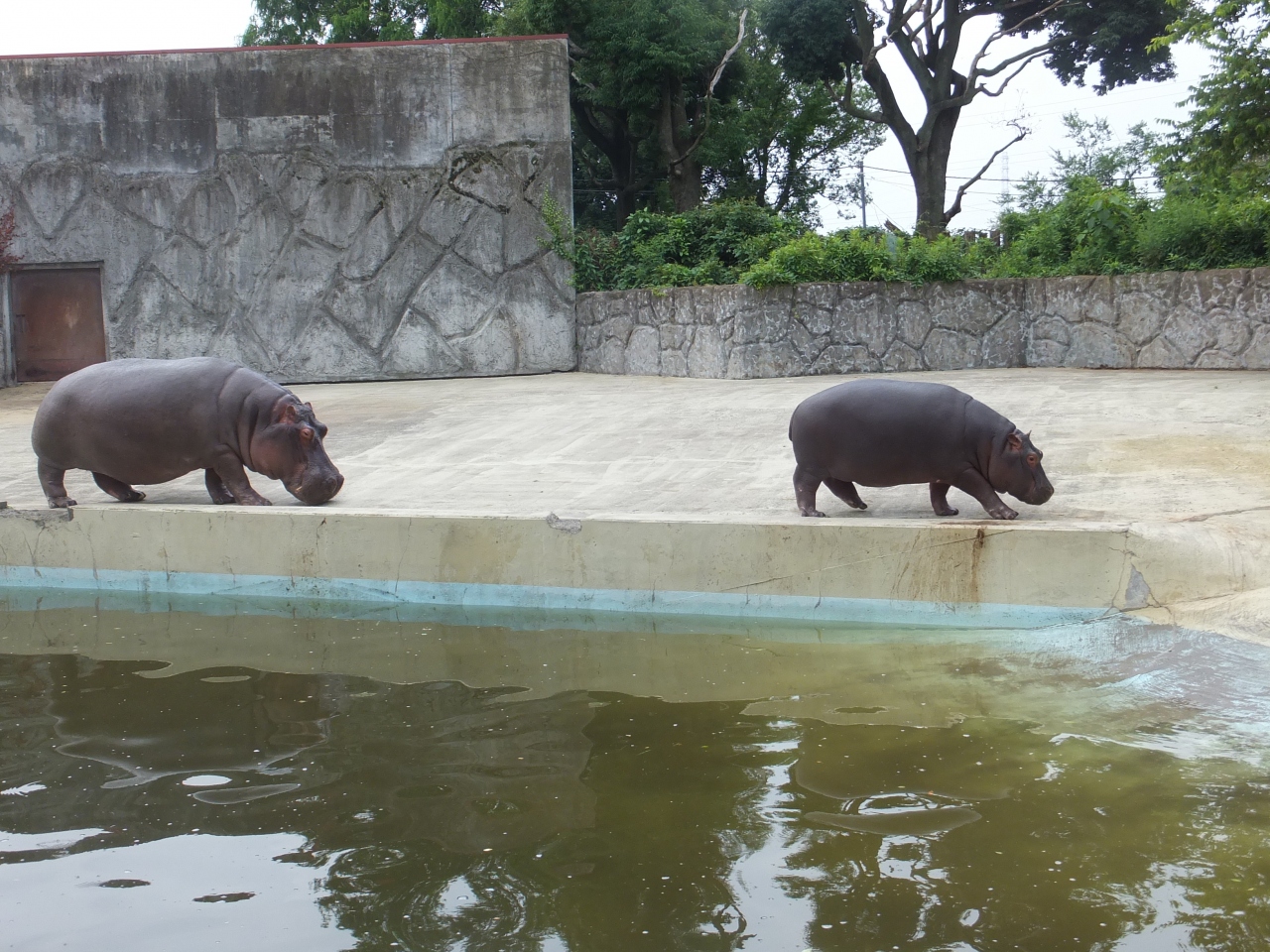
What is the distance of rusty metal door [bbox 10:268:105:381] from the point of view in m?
14.3

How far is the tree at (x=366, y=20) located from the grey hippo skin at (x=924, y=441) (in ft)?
55.9

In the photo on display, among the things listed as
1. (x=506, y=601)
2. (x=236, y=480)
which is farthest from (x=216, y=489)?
(x=506, y=601)

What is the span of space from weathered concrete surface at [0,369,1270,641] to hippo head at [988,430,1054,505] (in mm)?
144

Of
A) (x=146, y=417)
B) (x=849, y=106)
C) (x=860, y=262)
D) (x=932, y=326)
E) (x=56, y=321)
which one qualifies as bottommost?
(x=146, y=417)

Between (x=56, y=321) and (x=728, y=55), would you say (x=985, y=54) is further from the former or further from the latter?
(x=56, y=321)

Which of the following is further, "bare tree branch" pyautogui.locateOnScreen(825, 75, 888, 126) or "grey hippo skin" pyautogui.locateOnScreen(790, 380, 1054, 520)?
"bare tree branch" pyautogui.locateOnScreen(825, 75, 888, 126)

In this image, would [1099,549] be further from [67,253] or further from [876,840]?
[67,253]

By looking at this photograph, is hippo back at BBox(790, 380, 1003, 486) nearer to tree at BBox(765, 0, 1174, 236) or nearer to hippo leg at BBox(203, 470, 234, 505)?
hippo leg at BBox(203, 470, 234, 505)

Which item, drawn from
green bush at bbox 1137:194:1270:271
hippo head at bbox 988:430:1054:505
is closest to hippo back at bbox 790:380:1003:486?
hippo head at bbox 988:430:1054:505

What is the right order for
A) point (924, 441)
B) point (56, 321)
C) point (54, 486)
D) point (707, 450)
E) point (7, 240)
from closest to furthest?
point (924, 441) < point (54, 486) < point (707, 450) < point (7, 240) < point (56, 321)

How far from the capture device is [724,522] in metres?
5.82

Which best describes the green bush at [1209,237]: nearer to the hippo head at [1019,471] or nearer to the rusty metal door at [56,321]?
the hippo head at [1019,471]

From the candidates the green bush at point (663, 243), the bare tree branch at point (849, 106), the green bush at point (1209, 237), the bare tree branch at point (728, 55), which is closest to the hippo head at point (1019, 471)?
the green bush at point (1209, 237)

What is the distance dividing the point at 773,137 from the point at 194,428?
16254 mm
